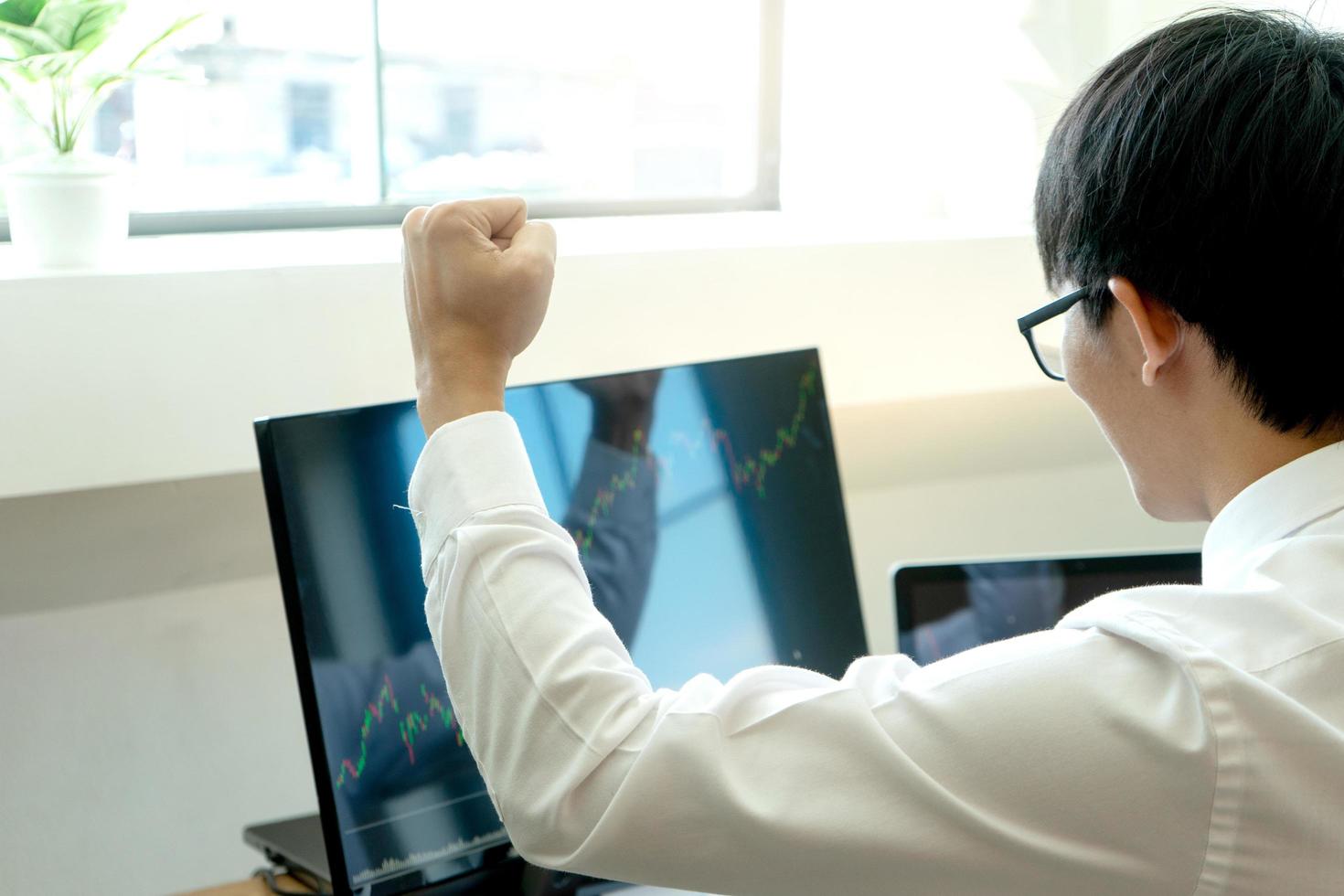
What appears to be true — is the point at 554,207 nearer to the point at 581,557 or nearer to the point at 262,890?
the point at 581,557

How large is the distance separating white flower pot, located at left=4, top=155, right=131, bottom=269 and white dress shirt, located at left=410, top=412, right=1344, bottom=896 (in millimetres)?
599

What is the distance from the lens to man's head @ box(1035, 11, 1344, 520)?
26.0 inches

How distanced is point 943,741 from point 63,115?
0.94m

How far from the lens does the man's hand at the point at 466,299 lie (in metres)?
0.71

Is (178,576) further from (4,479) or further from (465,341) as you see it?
(465,341)

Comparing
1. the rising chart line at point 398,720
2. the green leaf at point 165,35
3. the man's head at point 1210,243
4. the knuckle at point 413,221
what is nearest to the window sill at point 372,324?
the green leaf at point 165,35

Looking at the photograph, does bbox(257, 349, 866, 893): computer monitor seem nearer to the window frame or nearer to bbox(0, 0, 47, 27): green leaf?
bbox(0, 0, 47, 27): green leaf

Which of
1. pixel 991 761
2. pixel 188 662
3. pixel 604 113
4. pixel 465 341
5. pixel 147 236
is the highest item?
pixel 604 113

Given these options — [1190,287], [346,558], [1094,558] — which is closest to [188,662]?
[346,558]

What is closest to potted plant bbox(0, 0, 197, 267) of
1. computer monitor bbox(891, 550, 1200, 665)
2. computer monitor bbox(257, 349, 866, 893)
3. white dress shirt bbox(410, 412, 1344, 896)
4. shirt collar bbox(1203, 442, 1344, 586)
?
computer monitor bbox(257, 349, 866, 893)

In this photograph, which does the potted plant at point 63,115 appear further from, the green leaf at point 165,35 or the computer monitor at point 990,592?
the computer monitor at point 990,592

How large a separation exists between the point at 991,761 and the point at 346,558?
489 mm

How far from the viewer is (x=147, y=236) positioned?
138 centimetres

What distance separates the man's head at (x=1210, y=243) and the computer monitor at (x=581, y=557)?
0.42 meters
